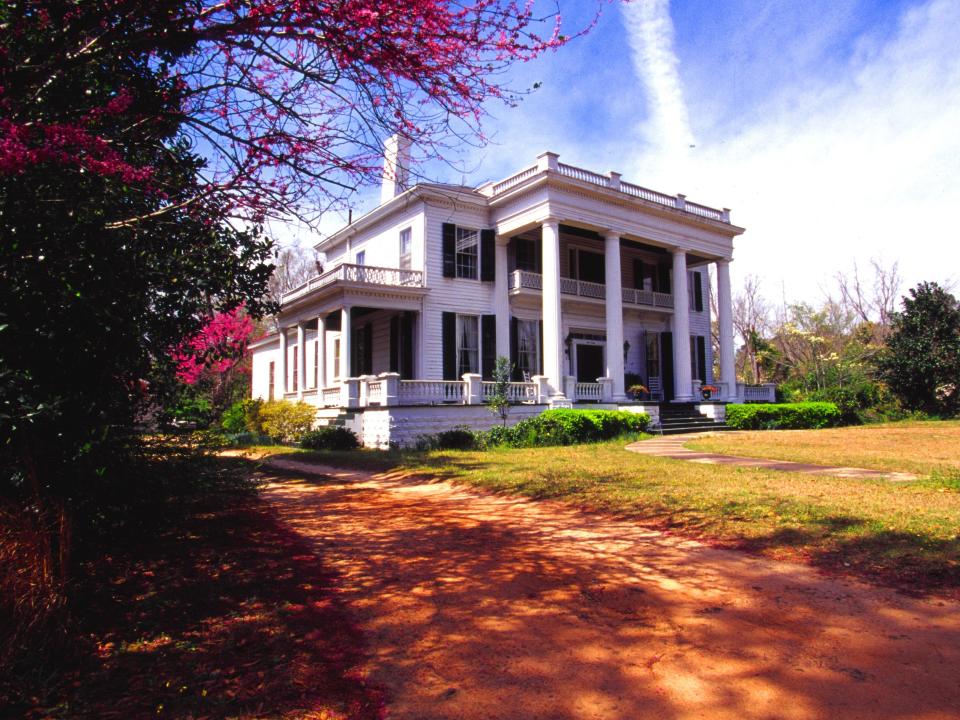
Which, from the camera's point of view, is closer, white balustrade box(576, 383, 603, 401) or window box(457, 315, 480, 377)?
white balustrade box(576, 383, 603, 401)

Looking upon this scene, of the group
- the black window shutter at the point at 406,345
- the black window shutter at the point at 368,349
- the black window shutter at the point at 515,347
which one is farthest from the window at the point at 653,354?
the black window shutter at the point at 368,349

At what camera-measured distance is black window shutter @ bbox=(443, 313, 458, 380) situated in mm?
19875

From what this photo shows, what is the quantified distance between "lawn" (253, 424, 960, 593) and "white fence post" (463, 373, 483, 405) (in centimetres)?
593

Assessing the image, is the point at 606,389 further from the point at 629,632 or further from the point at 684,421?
the point at 629,632

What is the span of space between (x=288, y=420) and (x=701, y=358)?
56.0 ft

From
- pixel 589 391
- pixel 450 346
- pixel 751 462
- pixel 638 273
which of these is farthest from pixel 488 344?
pixel 751 462

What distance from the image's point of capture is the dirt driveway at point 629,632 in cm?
287

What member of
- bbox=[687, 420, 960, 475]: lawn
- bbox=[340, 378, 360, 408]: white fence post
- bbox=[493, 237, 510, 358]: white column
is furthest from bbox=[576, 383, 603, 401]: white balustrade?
bbox=[340, 378, 360, 408]: white fence post

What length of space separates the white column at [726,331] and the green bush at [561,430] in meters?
8.01

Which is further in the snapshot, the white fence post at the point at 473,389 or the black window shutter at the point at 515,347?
the black window shutter at the point at 515,347

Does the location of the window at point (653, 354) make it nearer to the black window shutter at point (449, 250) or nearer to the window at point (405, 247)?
the black window shutter at point (449, 250)

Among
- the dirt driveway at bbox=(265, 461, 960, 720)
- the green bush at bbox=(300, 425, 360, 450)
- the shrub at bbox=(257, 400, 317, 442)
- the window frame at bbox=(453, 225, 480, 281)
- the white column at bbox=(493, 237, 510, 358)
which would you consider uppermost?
the window frame at bbox=(453, 225, 480, 281)

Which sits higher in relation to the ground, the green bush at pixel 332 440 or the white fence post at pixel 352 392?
the white fence post at pixel 352 392

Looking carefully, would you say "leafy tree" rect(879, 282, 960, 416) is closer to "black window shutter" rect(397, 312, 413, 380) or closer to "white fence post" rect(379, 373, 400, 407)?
"black window shutter" rect(397, 312, 413, 380)
